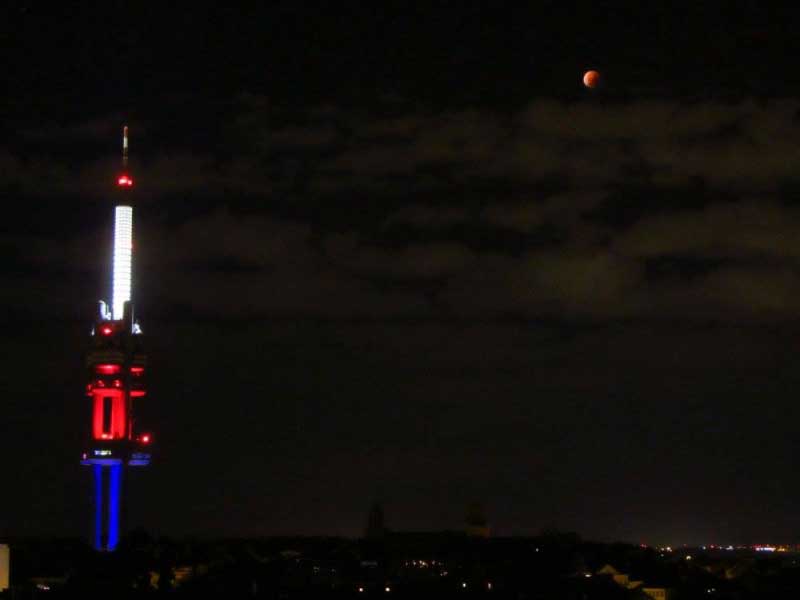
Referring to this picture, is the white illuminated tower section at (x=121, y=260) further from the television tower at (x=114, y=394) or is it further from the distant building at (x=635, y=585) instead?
the distant building at (x=635, y=585)

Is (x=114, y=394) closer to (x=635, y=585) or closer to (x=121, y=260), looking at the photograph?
(x=121, y=260)

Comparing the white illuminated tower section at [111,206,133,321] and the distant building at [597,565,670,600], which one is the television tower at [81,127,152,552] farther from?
the distant building at [597,565,670,600]

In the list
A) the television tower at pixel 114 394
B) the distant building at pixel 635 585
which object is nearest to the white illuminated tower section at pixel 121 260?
the television tower at pixel 114 394

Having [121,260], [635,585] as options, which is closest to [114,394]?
[121,260]

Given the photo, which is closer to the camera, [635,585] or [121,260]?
[635,585]

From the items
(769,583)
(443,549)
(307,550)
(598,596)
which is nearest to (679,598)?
(769,583)

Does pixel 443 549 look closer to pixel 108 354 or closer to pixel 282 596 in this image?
pixel 108 354
